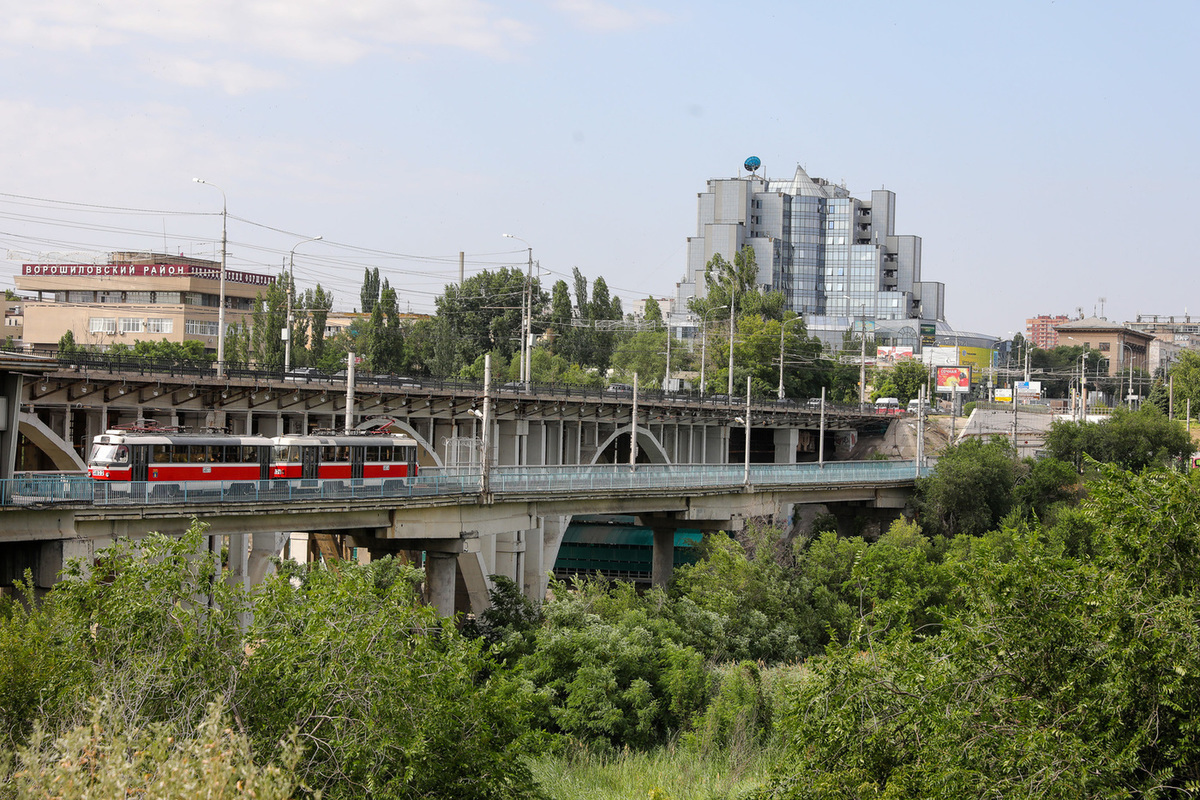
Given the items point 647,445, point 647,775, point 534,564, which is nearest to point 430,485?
point 534,564

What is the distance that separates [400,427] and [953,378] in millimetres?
81992

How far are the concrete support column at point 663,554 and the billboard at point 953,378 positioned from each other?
228 feet

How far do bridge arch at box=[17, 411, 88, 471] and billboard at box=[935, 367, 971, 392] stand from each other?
94.9 metres

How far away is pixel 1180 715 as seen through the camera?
1619cm

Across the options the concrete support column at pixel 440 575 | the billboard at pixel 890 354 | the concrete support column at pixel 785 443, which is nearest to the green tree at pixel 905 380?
the billboard at pixel 890 354

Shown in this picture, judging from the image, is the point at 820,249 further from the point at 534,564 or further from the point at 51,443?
the point at 51,443

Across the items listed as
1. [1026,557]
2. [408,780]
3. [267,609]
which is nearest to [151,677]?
[267,609]

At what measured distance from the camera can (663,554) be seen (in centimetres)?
5822

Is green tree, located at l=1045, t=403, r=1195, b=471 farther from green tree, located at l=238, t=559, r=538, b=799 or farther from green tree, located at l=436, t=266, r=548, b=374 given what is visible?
green tree, located at l=238, t=559, r=538, b=799

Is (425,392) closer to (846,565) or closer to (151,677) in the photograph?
(846,565)

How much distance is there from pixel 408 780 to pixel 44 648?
6.49 m

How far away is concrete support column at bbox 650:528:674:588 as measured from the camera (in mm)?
57750

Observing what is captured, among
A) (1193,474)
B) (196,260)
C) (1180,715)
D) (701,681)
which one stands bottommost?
(701,681)

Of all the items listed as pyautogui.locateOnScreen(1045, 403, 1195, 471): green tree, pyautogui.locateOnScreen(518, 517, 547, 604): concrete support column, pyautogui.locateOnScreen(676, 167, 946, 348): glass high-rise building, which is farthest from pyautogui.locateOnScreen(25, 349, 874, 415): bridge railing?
pyautogui.locateOnScreen(676, 167, 946, 348): glass high-rise building
